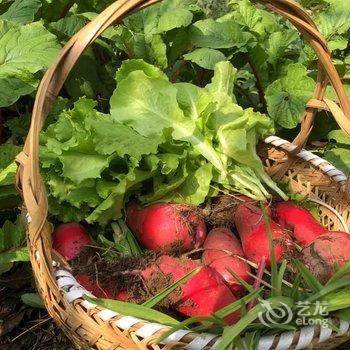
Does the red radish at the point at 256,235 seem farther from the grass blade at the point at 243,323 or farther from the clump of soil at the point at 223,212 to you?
the grass blade at the point at 243,323

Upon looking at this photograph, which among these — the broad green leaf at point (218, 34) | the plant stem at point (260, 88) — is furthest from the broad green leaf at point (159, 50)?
the plant stem at point (260, 88)

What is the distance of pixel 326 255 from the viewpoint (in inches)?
59.4

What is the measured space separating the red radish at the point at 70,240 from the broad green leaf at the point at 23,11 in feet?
2.47

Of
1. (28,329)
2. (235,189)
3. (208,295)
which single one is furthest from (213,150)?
(28,329)

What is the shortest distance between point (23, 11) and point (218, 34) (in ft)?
2.26

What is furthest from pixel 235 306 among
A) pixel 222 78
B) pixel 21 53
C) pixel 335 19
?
pixel 335 19

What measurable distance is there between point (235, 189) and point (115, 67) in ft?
2.53

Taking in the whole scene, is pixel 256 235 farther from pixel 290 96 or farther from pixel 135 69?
pixel 290 96

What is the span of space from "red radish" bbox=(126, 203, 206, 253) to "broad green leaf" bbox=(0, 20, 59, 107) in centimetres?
51

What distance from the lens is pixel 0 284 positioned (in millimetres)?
1888

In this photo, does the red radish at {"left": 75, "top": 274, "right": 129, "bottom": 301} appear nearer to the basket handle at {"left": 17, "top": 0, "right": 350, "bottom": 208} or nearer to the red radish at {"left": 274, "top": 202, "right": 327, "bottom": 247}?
the basket handle at {"left": 17, "top": 0, "right": 350, "bottom": 208}

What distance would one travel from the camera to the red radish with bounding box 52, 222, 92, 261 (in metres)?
1.59

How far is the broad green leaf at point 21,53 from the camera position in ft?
5.71

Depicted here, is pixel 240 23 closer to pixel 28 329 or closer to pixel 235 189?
pixel 235 189
